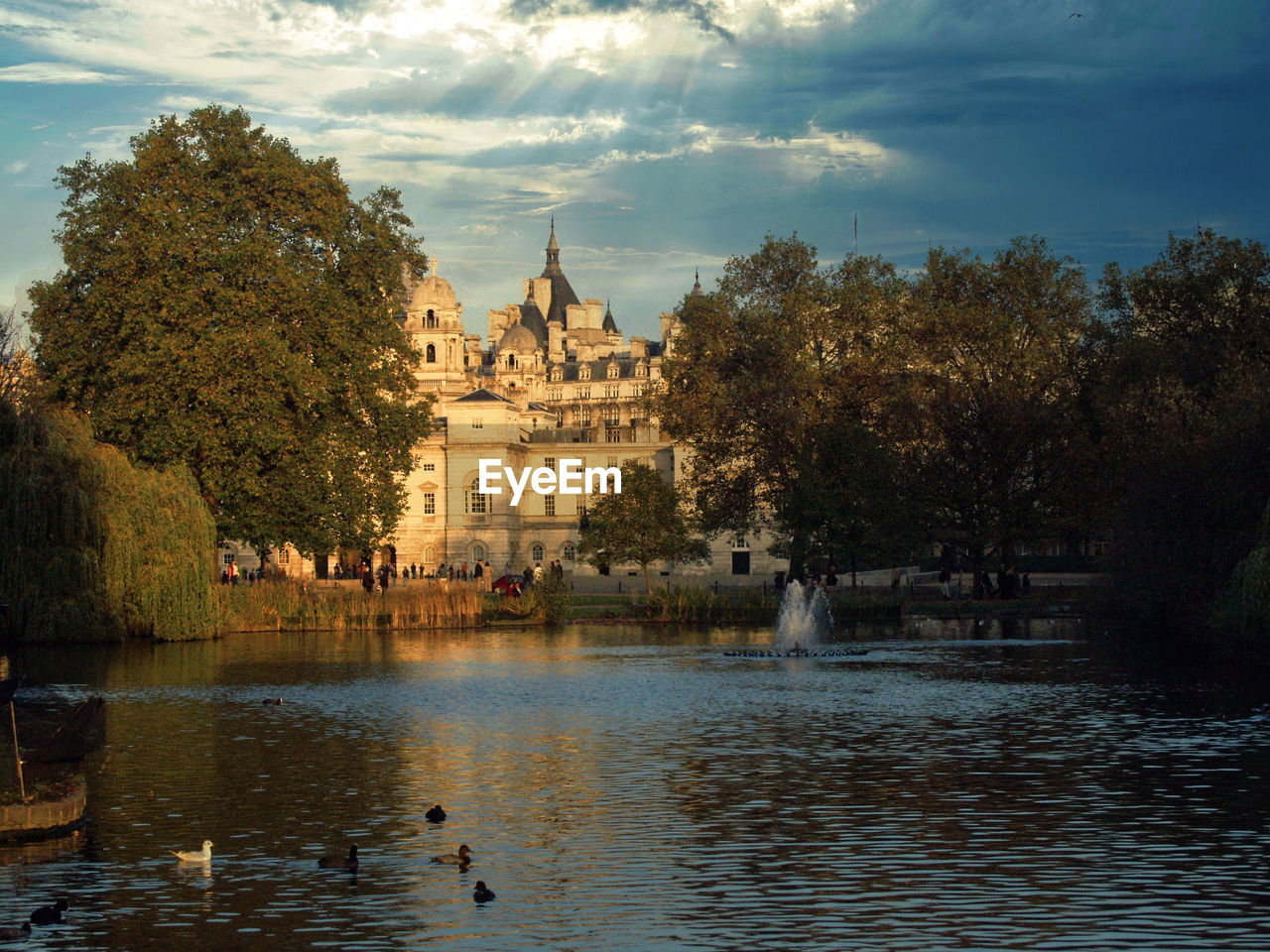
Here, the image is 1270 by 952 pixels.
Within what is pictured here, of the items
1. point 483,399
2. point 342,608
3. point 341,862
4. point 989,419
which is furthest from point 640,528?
point 341,862

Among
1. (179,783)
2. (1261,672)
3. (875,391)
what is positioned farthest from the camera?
(875,391)

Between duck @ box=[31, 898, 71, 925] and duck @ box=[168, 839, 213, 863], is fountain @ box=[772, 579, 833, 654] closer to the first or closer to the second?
duck @ box=[168, 839, 213, 863]

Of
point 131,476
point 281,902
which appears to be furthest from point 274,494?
point 281,902

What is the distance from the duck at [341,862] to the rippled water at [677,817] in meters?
0.14

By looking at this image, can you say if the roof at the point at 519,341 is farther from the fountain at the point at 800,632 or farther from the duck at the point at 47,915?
the duck at the point at 47,915

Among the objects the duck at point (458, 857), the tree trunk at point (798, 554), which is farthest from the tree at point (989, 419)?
the duck at point (458, 857)

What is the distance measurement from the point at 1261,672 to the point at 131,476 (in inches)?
1033

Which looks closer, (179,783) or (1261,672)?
(179,783)

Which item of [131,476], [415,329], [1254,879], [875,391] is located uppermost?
[415,329]

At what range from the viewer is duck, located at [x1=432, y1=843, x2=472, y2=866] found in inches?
508

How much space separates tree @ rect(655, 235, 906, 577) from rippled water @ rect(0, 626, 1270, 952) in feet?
105

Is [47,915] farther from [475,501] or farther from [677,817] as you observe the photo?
[475,501]

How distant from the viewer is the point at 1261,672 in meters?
29.2

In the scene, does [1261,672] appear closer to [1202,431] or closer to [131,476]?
[1202,431]
